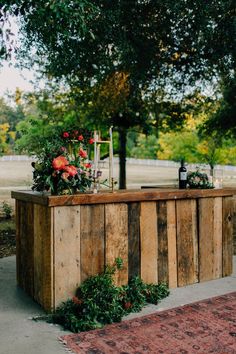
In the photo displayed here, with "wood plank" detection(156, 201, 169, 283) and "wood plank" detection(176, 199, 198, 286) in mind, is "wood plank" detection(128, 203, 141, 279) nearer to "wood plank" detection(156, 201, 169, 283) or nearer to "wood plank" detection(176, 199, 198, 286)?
"wood plank" detection(156, 201, 169, 283)

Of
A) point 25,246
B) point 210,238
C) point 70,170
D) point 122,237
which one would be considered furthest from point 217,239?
point 25,246

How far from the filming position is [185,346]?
10.9ft

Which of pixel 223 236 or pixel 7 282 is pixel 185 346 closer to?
pixel 223 236

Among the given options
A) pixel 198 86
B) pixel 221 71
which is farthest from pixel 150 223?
pixel 198 86

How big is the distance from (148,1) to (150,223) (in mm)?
6492

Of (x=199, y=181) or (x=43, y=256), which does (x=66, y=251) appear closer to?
(x=43, y=256)

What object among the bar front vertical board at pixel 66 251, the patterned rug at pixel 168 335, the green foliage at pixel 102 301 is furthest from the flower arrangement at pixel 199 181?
the bar front vertical board at pixel 66 251

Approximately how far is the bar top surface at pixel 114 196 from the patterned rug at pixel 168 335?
124 cm

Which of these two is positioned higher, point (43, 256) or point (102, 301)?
point (43, 256)

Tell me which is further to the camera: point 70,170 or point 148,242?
point 148,242

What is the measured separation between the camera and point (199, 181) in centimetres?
544

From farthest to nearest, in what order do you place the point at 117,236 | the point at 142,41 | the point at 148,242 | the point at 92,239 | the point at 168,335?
the point at 142,41 → the point at 148,242 → the point at 117,236 → the point at 92,239 → the point at 168,335

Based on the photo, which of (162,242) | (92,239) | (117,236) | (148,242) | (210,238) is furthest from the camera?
(210,238)

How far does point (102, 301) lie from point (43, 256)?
2.48ft
